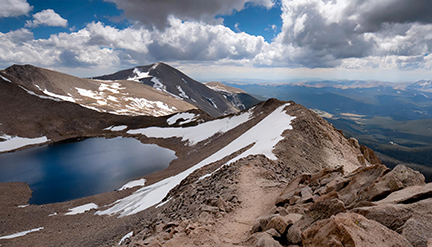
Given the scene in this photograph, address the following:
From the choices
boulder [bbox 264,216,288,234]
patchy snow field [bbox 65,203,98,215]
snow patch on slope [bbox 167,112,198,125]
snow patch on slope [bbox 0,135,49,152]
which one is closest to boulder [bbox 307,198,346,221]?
boulder [bbox 264,216,288,234]

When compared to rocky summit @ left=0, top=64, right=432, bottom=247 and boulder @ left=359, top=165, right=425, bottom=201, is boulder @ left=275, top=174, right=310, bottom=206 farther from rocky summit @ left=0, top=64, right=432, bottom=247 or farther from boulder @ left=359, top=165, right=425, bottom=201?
boulder @ left=359, top=165, right=425, bottom=201

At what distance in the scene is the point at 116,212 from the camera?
23.9m

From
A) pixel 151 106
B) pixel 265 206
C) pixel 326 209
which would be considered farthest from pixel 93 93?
pixel 326 209

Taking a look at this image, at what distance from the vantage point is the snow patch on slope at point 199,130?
190 ft

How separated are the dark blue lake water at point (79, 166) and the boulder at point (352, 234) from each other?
3706cm

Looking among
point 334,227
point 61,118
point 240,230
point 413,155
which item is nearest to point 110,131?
point 61,118

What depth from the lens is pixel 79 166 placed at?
154 feet

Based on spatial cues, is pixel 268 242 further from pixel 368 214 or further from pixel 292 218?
pixel 368 214

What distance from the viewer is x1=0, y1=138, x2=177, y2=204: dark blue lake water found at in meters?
36.5

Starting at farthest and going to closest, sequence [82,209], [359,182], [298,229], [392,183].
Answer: [82,209]
[359,182]
[392,183]
[298,229]

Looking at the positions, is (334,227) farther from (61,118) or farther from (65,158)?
(61,118)

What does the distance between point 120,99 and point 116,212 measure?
115370 mm

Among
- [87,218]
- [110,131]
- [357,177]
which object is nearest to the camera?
[357,177]

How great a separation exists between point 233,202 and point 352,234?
26.1ft
